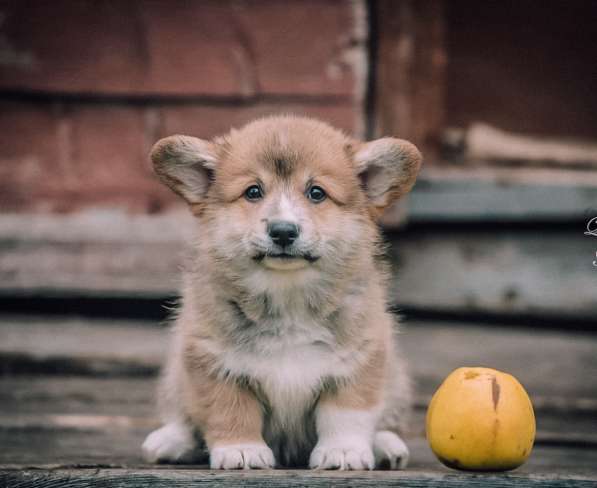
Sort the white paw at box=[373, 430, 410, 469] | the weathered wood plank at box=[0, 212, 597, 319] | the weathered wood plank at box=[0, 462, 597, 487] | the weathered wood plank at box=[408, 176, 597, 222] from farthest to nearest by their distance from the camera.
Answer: the weathered wood plank at box=[0, 212, 597, 319]
the weathered wood plank at box=[408, 176, 597, 222]
the white paw at box=[373, 430, 410, 469]
the weathered wood plank at box=[0, 462, 597, 487]

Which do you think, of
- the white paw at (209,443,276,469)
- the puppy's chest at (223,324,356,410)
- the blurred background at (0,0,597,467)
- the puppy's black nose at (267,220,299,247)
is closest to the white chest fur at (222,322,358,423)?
the puppy's chest at (223,324,356,410)

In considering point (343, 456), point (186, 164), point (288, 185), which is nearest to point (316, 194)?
point (288, 185)

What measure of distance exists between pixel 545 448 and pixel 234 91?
2132 millimetres

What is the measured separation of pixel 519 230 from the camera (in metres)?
4.08

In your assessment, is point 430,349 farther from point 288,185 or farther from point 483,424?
point 483,424

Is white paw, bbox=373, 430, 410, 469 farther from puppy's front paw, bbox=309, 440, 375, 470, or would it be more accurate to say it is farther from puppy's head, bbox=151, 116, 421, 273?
puppy's head, bbox=151, 116, 421, 273

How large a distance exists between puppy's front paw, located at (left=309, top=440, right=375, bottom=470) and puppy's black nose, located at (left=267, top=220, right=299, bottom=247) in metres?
0.58

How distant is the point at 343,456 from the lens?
89.9 inches

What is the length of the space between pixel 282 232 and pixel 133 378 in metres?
2.09

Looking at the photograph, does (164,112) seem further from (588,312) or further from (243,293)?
(588,312)

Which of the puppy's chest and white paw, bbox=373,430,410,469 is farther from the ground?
the puppy's chest

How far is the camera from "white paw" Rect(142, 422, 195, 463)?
2537 mm

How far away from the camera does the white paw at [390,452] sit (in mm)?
2500

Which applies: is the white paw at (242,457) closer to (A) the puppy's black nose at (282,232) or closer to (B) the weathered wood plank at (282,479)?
(B) the weathered wood plank at (282,479)
